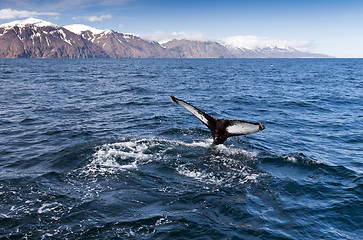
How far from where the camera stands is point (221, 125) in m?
11.0

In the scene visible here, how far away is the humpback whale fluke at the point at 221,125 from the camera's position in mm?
9664

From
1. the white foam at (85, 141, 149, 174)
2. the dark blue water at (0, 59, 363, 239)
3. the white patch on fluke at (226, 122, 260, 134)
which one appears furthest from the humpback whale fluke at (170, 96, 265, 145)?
the white foam at (85, 141, 149, 174)

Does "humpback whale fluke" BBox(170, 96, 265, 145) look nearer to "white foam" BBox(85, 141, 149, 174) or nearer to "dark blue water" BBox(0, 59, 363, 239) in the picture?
"dark blue water" BBox(0, 59, 363, 239)

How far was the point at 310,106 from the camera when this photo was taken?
24672 mm

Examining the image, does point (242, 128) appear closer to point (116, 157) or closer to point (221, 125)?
point (221, 125)

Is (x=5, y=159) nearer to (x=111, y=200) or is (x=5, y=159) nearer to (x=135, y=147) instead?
(x=135, y=147)

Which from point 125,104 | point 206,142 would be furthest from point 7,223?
point 125,104

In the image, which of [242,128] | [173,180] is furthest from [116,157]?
[242,128]

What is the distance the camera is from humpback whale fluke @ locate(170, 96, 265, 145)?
9.66 meters

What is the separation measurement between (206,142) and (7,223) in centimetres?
863

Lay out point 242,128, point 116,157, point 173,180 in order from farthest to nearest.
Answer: point 116,157
point 242,128
point 173,180

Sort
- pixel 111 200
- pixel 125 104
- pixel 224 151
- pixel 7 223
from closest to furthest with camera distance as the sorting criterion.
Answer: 1. pixel 7 223
2. pixel 111 200
3. pixel 224 151
4. pixel 125 104

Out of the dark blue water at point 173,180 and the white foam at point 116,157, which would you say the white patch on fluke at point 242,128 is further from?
the white foam at point 116,157

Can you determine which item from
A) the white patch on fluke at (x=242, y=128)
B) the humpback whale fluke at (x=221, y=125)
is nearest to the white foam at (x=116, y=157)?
the humpback whale fluke at (x=221, y=125)
